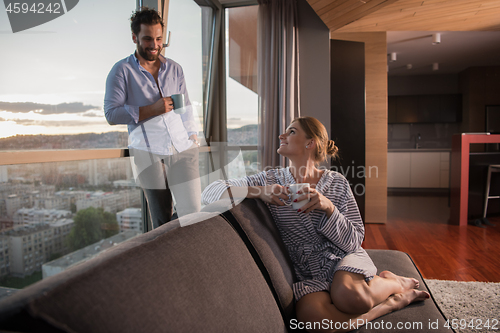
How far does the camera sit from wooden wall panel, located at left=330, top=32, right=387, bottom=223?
159 inches

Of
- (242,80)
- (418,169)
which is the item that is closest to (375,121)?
(242,80)

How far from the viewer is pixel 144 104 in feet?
5.79

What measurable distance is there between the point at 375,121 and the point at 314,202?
10.3 ft

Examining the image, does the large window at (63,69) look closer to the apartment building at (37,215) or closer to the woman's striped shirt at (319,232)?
the apartment building at (37,215)

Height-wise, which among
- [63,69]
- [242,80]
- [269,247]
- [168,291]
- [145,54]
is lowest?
[269,247]

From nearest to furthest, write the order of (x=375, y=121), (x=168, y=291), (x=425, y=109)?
(x=168, y=291) → (x=375, y=121) → (x=425, y=109)

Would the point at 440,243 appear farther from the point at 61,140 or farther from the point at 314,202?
the point at 61,140

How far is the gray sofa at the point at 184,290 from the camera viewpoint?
475 mm

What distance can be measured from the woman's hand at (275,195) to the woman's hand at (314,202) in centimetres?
13

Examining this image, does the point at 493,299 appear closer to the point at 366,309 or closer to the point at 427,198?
the point at 366,309

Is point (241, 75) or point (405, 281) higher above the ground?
point (241, 75)

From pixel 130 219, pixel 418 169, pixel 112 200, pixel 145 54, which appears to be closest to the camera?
pixel 145 54

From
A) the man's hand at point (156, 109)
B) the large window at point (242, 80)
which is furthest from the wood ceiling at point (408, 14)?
the man's hand at point (156, 109)

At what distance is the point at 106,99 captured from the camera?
5.38ft
